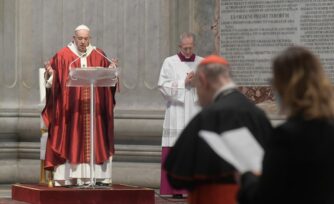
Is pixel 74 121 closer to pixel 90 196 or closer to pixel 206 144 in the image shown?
pixel 90 196

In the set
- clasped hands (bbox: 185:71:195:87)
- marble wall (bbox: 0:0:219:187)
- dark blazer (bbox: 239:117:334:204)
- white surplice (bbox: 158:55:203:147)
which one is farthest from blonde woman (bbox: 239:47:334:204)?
marble wall (bbox: 0:0:219:187)

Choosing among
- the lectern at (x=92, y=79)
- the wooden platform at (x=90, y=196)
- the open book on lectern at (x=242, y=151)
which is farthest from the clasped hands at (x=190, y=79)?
the open book on lectern at (x=242, y=151)

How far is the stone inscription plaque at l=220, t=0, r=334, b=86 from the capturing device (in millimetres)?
12977

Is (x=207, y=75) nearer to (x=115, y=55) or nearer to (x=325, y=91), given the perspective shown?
(x=325, y=91)

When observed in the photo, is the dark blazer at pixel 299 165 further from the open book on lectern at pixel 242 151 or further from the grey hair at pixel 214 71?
the grey hair at pixel 214 71

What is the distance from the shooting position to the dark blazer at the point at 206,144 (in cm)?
486

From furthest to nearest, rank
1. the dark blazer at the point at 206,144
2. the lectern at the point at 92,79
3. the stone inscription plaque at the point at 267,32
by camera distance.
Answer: the stone inscription plaque at the point at 267,32
the lectern at the point at 92,79
the dark blazer at the point at 206,144

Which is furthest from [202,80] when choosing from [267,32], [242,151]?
[267,32]

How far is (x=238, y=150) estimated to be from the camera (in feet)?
14.0

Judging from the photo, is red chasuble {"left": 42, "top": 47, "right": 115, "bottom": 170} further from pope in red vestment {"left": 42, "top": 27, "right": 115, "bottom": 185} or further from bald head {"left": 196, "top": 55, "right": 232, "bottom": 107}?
bald head {"left": 196, "top": 55, "right": 232, "bottom": 107}

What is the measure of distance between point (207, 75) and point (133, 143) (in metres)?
9.00

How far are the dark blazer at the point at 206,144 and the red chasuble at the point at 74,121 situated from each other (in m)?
6.90

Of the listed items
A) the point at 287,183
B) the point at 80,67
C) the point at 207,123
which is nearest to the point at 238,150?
the point at 287,183

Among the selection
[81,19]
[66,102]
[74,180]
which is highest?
[81,19]
